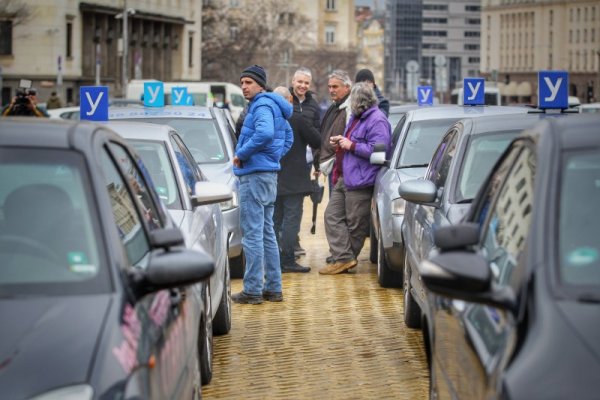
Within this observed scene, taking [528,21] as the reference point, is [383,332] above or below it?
below

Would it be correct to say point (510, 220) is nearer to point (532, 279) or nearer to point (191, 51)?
point (532, 279)

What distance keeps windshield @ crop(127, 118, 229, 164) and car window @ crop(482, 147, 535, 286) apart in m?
8.85

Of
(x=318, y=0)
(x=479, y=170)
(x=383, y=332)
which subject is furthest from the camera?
(x=318, y=0)

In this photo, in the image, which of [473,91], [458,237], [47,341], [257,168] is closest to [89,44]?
[473,91]

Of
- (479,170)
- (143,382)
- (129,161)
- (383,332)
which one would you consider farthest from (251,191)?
(143,382)

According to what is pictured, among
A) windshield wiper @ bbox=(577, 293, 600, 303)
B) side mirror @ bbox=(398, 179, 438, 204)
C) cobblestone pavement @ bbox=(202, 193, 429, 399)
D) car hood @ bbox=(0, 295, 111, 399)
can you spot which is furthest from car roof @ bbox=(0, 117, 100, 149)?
side mirror @ bbox=(398, 179, 438, 204)

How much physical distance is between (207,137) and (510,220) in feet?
31.9

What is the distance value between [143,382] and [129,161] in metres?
1.89

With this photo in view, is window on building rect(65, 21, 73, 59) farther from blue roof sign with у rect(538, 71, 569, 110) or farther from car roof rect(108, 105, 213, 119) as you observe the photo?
blue roof sign with у rect(538, 71, 569, 110)

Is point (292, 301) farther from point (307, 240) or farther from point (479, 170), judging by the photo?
point (307, 240)

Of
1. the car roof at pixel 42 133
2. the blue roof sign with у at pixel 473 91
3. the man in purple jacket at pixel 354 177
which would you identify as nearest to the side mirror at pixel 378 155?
the man in purple jacket at pixel 354 177

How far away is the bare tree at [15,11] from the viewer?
78750mm

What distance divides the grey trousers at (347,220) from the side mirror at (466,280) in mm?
9563

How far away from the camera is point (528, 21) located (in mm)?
195000
